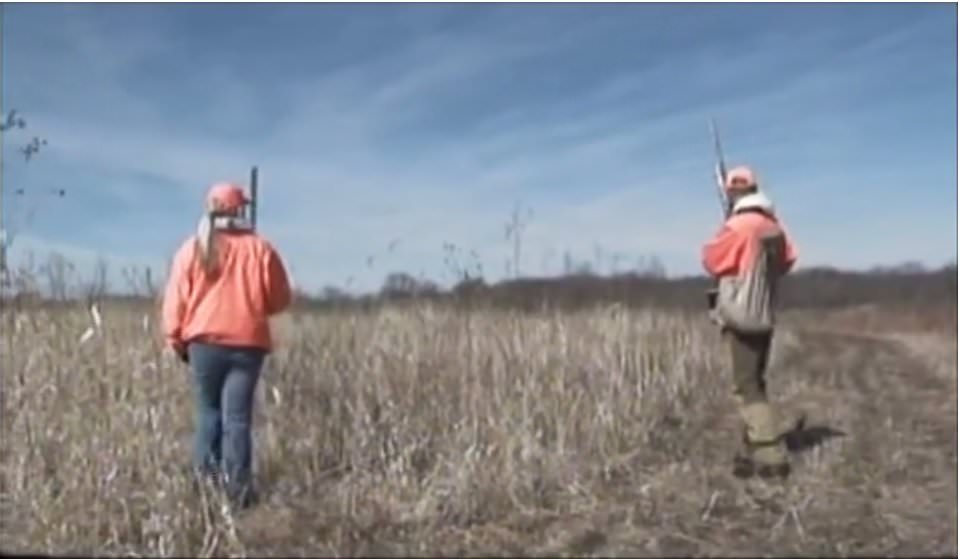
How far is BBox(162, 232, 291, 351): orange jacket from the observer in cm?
641

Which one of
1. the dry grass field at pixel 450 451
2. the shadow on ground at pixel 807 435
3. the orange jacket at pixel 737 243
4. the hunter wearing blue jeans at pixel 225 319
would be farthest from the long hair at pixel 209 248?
the shadow on ground at pixel 807 435

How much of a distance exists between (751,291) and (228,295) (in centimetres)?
302

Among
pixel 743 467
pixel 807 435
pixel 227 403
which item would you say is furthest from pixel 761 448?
pixel 227 403

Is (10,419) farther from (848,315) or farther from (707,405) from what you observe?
(848,315)

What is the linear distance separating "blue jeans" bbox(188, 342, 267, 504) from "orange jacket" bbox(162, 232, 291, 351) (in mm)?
75

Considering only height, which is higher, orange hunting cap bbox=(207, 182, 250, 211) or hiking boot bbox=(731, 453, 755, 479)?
orange hunting cap bbox=(207, 182, 250, 211)

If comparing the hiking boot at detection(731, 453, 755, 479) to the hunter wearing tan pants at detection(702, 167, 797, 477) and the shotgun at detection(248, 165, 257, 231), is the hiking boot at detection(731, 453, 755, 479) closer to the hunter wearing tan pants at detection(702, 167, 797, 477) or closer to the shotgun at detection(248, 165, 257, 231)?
the hunter wearing tan pants at detection(702, 167, 797, 477)

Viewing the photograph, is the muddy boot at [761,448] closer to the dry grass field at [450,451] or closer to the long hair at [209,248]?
the dry grass field at [450,451]

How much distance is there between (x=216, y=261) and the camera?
21.2ft

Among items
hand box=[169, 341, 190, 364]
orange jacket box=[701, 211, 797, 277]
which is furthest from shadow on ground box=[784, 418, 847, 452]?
hand box=[169, 341, 190, 364]

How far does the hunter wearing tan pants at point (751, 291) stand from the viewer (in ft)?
24.5

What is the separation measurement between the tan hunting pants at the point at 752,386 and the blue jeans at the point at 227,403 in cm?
290

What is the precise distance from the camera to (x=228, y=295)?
21.1ft

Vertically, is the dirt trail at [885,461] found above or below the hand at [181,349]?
below
